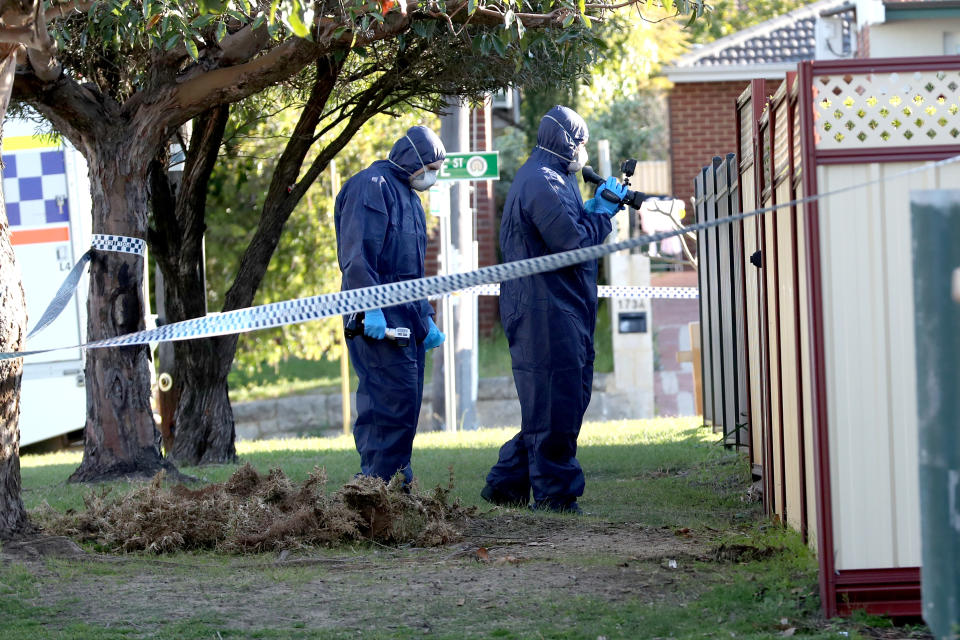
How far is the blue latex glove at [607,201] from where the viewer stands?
6547mm

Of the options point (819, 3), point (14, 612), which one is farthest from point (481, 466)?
point (819, 3)

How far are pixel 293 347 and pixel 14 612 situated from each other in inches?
431

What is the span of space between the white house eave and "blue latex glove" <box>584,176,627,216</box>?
49.3ft

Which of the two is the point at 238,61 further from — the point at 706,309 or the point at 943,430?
the point at 943,430

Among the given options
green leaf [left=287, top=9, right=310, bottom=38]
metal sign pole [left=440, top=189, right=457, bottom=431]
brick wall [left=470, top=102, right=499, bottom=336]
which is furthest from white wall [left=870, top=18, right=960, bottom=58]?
green leaf [left=287, top=9, right=310, bottom=38]

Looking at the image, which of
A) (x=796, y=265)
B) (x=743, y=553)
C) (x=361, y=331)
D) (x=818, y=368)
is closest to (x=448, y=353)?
(x=361, y=331)

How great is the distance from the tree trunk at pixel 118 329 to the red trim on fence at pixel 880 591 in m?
4.85

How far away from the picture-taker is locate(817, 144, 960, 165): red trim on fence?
4.09 meters

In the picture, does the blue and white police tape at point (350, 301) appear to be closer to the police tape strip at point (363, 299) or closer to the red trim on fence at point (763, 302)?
the police tape strip at point (363, 299)

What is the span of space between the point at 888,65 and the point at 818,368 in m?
0.98

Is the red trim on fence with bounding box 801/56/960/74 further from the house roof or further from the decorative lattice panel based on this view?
the house roof

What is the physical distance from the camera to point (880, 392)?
4.10 m

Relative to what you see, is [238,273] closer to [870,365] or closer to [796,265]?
Result: [796,265]

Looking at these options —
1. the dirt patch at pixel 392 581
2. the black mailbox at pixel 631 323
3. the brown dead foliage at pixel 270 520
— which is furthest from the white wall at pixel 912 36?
the brown dead foliage at pixel 270 520
